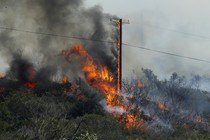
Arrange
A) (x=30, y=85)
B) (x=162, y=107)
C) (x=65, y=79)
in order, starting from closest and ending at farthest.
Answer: (x=162, y=107), (x=30, y=85), (x=65, y=79)

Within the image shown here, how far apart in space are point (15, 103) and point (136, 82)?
34278 millimetres

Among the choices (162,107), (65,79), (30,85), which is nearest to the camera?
(162,107)

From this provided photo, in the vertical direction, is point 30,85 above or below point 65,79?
below

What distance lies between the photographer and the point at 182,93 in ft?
248

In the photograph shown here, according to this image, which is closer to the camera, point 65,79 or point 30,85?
point 30,85

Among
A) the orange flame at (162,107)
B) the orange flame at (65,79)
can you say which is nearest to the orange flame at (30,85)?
the orange flame at (65,79)

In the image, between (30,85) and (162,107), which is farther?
(30,85)

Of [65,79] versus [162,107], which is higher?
[65,79]

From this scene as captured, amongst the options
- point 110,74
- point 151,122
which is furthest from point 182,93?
point 151,122

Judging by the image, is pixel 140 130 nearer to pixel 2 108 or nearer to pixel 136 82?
pixel 2 108

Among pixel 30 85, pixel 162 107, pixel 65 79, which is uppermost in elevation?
pixel 65 79

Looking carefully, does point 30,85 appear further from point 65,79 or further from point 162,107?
point 162,107

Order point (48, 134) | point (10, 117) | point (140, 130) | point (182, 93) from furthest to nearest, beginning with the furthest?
point (182, 93) < point (140, 130) < point (10, 117) < point (48, 134)

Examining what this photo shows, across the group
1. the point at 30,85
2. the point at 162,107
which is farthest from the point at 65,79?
the point at 162,107
